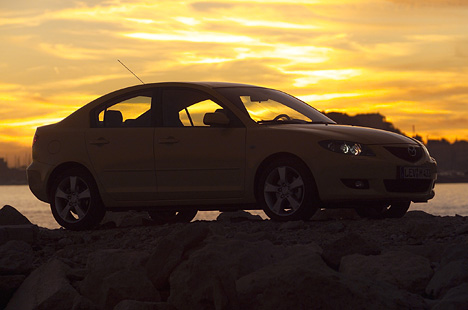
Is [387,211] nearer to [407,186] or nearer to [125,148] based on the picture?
[407,186]

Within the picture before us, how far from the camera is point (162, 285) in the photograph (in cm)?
740

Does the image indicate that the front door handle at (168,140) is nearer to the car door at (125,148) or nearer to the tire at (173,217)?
the car door at (125,148)

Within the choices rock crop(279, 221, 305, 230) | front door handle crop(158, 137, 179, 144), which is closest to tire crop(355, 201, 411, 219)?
rock crop(279, 221, 305, 230)

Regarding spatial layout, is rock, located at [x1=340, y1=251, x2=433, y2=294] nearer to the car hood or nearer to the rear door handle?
the car hood

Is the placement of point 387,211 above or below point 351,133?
below

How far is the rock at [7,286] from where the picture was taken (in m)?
8.33

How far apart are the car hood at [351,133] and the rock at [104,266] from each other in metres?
2.57

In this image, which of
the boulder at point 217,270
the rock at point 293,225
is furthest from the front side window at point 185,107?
the boulder at point 217,270

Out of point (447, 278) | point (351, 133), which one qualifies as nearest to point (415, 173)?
point (351, 133)

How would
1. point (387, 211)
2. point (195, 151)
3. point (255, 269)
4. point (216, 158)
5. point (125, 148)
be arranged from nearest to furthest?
1. point (255, 269)
2. point (216, 158)
3. point (195, 151)
4. point (125, 148)
5. point (387, 211)

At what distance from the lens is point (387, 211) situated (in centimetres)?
1087

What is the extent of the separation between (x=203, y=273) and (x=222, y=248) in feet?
1.43

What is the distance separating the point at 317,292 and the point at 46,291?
2.85 meters

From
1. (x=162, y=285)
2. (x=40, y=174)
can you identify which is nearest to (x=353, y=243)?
(x=162, y=285)
